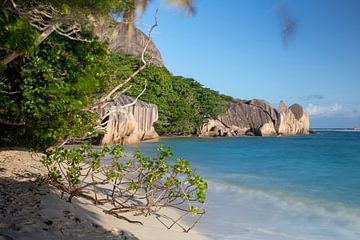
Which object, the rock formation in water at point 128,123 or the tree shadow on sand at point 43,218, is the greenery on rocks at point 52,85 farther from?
the rock formation in water at point 128,123

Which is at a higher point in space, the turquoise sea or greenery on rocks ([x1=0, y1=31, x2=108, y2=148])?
greenery on rocks ([x1=0, y1=31, x2=108, y2=148])

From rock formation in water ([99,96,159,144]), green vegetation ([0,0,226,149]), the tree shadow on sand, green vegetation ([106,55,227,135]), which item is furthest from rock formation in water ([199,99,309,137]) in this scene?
the tree shadow on sand

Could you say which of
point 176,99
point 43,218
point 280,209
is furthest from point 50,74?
point 176,99

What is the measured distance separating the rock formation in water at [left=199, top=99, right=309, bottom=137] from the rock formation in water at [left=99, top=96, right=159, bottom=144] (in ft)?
52.9

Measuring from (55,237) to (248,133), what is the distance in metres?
46.6

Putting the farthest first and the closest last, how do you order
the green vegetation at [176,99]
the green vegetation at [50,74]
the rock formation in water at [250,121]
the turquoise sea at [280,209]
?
the rock formation in water at [250,121] → the green vegetation at [176,99] → the turquoise sea at [280,209] → the green vegetation at [50,74]

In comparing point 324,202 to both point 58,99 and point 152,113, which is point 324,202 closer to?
point 58,99

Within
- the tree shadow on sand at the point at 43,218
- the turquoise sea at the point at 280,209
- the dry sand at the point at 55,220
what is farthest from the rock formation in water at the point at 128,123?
the tree shadow on sand at the point at 43,218

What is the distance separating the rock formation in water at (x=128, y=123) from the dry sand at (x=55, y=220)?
1275cm

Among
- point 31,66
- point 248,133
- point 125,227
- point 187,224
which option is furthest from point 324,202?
point 248,133

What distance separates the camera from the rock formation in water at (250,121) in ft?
145

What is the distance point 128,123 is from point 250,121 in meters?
28.9

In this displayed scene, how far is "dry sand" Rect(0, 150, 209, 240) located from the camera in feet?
11.2

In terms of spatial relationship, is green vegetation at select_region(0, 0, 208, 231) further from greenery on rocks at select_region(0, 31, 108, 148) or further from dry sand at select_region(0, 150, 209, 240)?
dry sand at select_region(0, 150, 209, 240)
